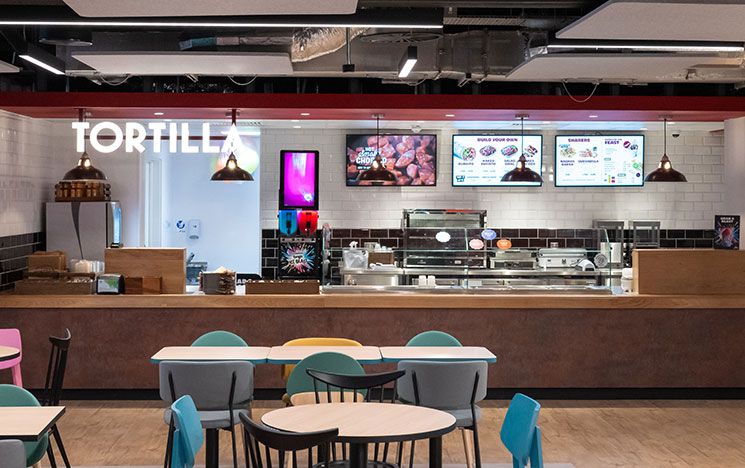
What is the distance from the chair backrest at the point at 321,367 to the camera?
6.09 meters

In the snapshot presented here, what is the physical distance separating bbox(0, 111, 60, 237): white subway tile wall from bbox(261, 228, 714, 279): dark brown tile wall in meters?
3.04

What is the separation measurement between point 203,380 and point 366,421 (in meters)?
1.61

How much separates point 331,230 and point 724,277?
5.55 metres

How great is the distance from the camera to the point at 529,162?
1334 cm

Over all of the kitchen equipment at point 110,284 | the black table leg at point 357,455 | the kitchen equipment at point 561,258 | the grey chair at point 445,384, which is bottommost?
the black table leg at point 357,455

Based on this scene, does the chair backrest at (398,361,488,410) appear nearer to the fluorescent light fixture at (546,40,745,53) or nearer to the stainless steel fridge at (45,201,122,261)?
the fluorescent light fixture at (546,40,745,53)

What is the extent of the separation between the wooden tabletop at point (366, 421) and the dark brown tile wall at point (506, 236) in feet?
27.5

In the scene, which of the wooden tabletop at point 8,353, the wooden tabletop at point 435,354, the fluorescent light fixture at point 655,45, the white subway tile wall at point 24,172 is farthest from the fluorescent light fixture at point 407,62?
the white subway tile wall at point 24,172

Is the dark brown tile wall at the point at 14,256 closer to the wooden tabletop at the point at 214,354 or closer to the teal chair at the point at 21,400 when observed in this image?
the wooden tabletop at the point at 214,354

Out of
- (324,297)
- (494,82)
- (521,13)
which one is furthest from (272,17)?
(494,82)

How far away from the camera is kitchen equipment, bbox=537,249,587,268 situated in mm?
10562

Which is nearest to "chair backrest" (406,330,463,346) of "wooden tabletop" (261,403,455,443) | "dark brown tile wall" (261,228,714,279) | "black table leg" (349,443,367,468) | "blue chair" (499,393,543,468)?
"wooden tabletop" (261,403,455,443)

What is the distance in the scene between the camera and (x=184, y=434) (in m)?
4.59

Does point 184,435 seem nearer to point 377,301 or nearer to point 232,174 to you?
point 377,301
